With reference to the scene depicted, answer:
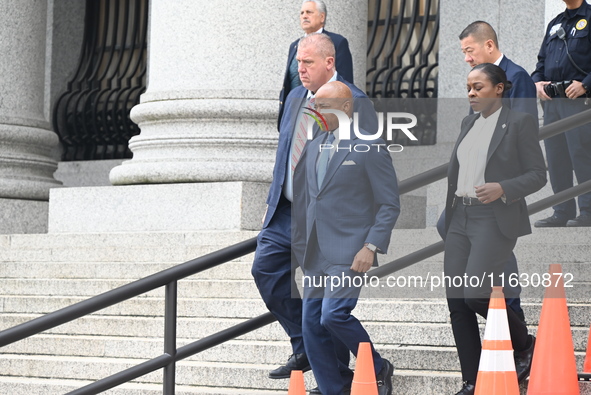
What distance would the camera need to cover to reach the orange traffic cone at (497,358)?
5.23 metres

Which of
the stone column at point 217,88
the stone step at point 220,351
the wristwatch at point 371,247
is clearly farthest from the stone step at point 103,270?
the wristwatch at point 371,247

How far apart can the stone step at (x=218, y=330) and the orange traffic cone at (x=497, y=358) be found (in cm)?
132

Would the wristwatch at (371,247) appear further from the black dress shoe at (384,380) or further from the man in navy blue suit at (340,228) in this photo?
the black dress shoe at (384,380)

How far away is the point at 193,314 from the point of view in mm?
8211

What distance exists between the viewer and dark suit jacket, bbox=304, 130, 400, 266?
5797mm

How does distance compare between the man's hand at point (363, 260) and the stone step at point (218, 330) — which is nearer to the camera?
the man's hand at point (363, 260)

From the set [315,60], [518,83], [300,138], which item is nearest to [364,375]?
[300,138]

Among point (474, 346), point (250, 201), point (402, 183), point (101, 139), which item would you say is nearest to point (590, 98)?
point (402, 183)

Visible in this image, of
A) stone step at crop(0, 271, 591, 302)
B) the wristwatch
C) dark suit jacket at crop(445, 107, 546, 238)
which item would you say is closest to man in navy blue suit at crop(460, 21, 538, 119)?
dark suit jacket at crop(445, 107, 546, 238)

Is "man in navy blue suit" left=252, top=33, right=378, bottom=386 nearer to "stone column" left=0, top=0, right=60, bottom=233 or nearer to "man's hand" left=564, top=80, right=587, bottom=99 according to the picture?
"man's hand" left=564, top=80, right=587, bottom=99

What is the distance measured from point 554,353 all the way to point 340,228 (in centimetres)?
121

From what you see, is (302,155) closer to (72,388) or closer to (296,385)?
(296,385)

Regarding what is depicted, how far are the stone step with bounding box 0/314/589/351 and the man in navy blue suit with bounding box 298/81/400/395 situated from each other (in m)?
0.88

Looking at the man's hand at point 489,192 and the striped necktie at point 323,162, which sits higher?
the striped necktie at point 323,162
